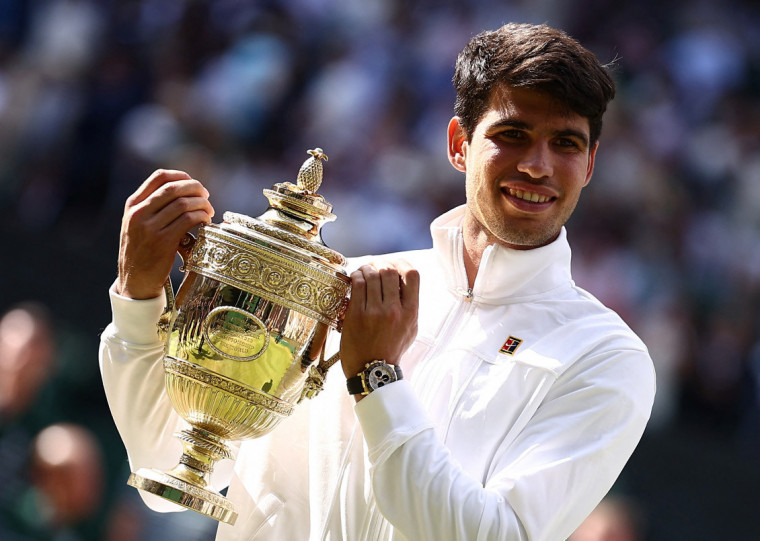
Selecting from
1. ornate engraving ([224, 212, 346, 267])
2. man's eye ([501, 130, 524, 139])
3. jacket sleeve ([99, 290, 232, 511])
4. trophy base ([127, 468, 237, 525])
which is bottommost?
trophy base ([127, 468, 237, 525])

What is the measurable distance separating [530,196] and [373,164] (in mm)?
4793

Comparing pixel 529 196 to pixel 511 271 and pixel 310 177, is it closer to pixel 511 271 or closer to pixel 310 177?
pixel 511 271

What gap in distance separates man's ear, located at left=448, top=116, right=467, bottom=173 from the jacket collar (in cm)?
21

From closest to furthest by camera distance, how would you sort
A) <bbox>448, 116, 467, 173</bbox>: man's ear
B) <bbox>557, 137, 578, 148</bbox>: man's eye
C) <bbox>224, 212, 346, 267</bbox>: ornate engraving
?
<bbox>224, 212, 346, 267</bbox>: ornate engraving → <bbox>557, 137, 578, 148</bbox>: man's eye → <bbox>448, 116, 467, 173</bbox>: man's ear

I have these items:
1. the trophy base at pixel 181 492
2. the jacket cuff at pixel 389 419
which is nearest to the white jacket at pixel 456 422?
the jacket cuff at pixel 389 419

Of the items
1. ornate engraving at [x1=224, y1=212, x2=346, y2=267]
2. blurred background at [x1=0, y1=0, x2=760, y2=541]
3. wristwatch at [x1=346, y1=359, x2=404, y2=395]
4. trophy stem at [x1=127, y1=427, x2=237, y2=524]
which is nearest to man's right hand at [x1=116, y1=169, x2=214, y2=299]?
ornate engraving at [x1=224, y1=212, x2=346, y2=267]

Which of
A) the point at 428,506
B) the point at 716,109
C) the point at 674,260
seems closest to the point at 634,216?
the point at 674,260

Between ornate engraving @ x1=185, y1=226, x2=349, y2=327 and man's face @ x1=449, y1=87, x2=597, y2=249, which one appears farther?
man's face @ x1=449, y1=87, x2=597, y2=249

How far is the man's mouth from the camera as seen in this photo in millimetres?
2305

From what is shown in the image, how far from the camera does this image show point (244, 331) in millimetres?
2072

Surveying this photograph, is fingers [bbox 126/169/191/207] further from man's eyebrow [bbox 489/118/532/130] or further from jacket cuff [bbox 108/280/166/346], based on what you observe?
man's eyebrow [bbox 489/118/532/130]

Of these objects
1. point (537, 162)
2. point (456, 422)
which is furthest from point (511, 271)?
point (456, 422)

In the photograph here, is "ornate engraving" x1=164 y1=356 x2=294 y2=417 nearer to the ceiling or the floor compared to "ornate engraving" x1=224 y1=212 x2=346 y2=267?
nearer to the floor

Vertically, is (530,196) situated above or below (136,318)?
above
